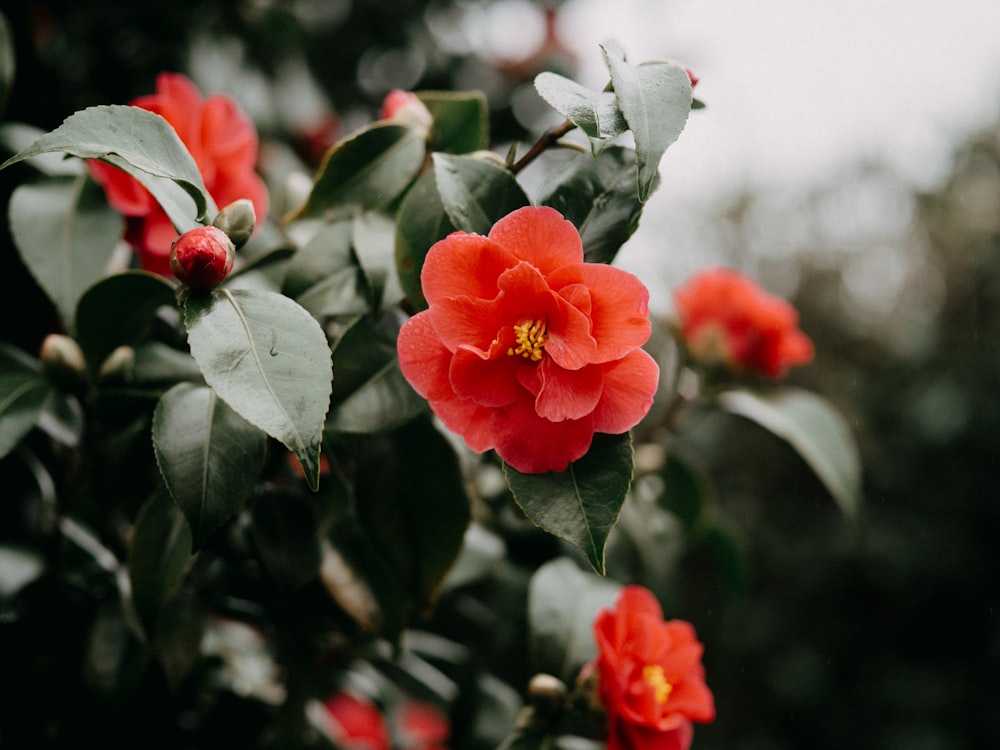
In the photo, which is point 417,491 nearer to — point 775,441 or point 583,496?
point 583,496

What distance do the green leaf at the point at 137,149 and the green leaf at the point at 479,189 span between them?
164 millimetres

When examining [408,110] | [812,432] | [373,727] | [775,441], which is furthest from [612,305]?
[775,441]

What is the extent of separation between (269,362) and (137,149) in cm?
16

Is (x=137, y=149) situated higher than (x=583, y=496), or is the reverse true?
(x=137, y=149)

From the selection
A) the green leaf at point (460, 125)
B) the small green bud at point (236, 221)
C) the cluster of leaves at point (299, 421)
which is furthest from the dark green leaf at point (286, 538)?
the green leaf at point (460, 125)

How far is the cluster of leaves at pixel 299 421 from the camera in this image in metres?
0.49

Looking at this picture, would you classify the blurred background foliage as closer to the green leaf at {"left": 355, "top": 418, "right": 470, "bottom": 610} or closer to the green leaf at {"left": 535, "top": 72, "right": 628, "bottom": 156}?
the green leaf at {"left": 355, "top": 418, "right": 470, "bottom": 610}

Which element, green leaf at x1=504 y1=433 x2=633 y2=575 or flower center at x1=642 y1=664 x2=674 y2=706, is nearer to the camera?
green leaf at x1=504 y1=433 x2=633 y2=575

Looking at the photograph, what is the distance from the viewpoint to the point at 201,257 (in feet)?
1.61

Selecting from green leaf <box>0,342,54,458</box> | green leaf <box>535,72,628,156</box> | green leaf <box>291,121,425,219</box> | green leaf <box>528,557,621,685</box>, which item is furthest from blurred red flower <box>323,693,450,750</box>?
green leaf <box>535,72,628,156</box>

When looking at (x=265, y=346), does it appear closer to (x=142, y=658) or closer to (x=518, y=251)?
(x=518, y=251)

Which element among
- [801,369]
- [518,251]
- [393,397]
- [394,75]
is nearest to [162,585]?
[393,397]

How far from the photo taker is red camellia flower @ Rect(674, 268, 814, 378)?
110cm

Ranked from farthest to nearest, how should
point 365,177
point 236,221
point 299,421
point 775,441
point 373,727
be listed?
point 775,441 < point 373,727 < point 365,177 < point 236,221 < point 299,421
